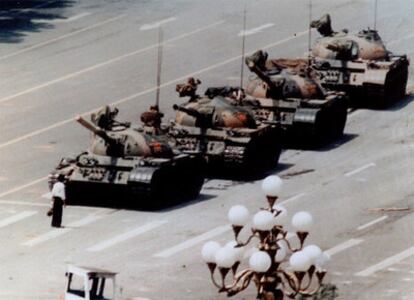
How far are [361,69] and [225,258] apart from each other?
123 ft

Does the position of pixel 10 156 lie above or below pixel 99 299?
below

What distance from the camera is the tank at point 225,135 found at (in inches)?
2083

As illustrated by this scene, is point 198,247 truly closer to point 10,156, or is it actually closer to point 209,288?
point 209,288

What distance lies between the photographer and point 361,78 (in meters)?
64.4

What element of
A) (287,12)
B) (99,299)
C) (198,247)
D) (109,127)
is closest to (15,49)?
(287,12)

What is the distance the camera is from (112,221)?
156ft

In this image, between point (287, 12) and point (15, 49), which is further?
point (287, 12)

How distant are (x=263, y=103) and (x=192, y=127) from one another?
16.6 ft

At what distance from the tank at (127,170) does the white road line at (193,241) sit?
273 centimetres

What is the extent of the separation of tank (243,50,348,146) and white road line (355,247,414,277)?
1385cm

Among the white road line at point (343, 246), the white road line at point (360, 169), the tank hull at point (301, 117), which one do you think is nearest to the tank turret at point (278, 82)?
the tank hull at point (301, 117)

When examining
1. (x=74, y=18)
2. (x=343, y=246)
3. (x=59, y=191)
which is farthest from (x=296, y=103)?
(x=74, y=18)

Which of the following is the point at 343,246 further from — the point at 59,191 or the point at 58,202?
the point at 59,191

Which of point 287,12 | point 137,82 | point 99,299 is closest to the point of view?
point 99,299
